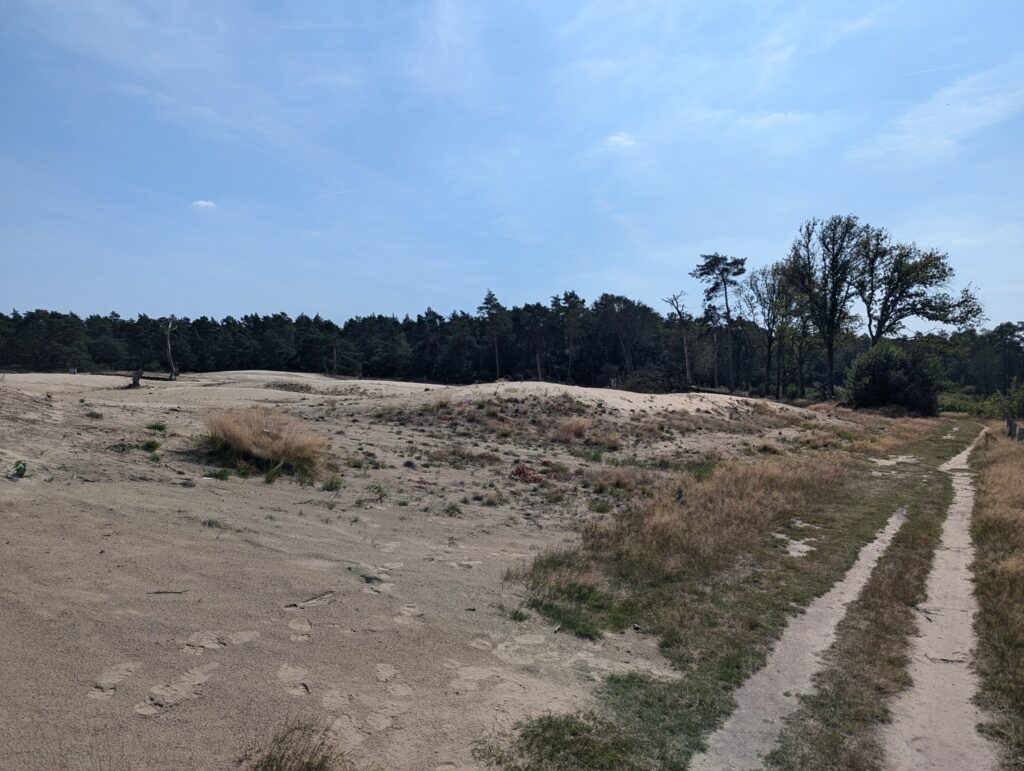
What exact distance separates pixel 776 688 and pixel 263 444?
9.25 m

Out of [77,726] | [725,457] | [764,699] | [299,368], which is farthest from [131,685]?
[299,368]

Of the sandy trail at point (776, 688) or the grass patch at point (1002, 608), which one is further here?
the grass patch at point (1002, 608)

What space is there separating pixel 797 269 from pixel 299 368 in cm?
5756

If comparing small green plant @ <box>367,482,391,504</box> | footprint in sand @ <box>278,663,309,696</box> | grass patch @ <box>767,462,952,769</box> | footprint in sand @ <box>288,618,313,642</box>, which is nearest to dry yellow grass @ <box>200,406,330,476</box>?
small green plant @ <box>367,482,391,504</box>

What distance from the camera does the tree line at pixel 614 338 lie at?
56.0m

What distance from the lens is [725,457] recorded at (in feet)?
68.9

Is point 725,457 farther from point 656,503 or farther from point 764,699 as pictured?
point 764,699

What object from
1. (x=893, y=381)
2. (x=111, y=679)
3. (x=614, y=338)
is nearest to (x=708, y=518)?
(x=111, y=679)

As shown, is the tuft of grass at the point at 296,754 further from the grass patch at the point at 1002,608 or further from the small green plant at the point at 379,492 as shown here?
the small green plant at the point at 379,492

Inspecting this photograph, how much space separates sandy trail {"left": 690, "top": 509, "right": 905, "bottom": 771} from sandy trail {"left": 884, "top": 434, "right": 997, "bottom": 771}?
760 mm

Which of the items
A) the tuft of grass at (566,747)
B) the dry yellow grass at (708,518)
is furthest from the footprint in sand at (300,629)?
the dry yellow grass at (708,518)

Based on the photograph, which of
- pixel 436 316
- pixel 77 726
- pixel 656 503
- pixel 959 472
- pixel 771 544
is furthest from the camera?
pixel 436 316

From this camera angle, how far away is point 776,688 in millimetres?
5461

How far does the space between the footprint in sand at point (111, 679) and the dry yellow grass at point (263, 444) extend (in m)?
6.82
